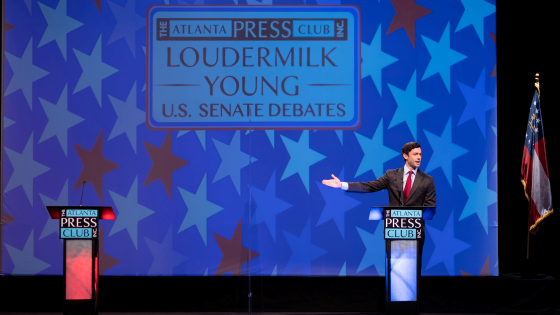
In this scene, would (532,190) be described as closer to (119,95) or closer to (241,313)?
(241,313)

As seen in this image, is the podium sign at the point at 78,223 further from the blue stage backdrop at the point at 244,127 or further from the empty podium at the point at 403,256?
the empty podium at the point at 403,256

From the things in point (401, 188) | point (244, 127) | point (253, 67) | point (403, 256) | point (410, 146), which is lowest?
point (403, 256)

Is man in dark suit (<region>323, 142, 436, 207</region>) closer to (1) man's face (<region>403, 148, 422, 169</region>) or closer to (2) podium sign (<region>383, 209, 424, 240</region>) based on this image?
(1) man's face (<region>403, 148, 422, 169</region>)

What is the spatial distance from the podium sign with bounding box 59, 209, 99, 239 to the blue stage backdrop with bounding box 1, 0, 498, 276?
1100 millimetres

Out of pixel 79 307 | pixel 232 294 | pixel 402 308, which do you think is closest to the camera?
pixel 402 308

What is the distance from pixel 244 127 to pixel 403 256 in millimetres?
2192

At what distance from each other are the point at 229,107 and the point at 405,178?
201 centimetres

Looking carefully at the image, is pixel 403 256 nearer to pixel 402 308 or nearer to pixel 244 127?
pixel 402 308

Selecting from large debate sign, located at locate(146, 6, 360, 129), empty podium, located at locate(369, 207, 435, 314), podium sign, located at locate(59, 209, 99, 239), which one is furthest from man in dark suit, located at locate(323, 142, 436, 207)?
podium sign, located at locate(59, 209, 99, 239)

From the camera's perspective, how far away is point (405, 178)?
14.3ft

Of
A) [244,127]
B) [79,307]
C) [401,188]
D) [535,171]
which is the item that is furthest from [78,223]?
[535,171]

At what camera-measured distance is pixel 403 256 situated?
377 cm

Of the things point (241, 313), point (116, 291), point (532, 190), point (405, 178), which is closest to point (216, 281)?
point (241, 313)

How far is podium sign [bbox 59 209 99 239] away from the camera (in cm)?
386
